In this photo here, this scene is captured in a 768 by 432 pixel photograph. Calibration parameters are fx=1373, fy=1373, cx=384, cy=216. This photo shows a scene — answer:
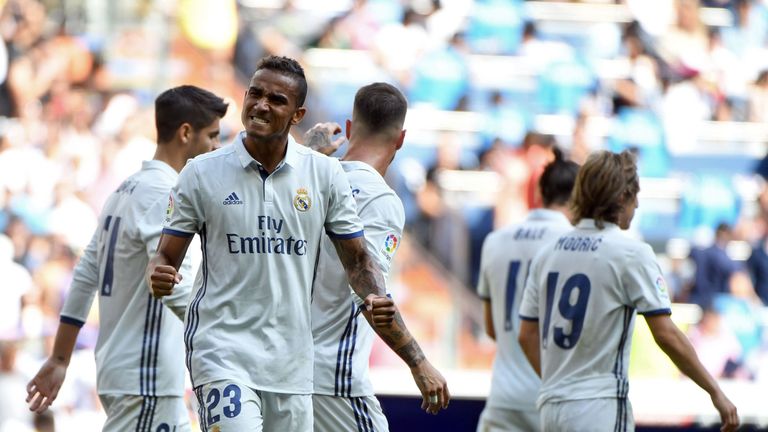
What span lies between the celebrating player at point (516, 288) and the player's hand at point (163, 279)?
11.4 feet

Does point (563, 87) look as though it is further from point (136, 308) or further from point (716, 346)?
point (136, 308)

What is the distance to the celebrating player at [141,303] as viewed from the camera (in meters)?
6.00

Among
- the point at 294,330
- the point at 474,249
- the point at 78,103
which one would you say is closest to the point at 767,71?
the point at 474,249

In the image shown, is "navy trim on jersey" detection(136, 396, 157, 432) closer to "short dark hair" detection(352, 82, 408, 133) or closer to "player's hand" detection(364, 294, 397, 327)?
"short dark hair" detection(352, 82, 408, 133)

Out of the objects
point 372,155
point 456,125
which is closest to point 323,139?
point 372,155

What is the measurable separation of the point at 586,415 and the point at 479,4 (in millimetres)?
11436

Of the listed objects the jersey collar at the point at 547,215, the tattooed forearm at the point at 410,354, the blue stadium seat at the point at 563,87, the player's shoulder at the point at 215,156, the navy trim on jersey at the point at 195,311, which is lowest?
the tattooed forearm at the point at 410,354

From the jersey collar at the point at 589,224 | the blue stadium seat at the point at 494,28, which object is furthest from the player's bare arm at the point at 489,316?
the blue stadium seat at the point at 494,28

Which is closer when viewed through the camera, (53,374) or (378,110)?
(378,110)

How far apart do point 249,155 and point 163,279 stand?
1.94 feet

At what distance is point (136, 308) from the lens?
19.9 feet

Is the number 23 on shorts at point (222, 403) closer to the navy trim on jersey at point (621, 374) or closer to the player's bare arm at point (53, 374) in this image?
the player's bare arm at point (53, 374)

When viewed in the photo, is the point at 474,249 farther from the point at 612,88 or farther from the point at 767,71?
the point at 767,71

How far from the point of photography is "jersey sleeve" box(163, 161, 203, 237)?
4.81 metres
